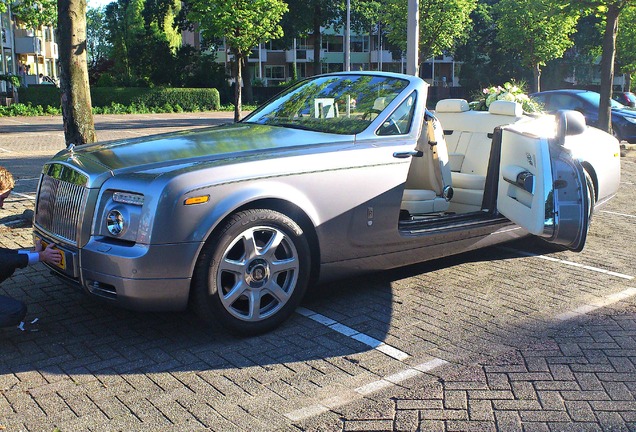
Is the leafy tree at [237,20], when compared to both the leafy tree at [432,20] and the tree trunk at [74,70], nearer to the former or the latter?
the leafy tree at [432,20]

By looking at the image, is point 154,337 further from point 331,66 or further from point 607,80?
point 331,66

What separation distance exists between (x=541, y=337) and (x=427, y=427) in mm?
1592

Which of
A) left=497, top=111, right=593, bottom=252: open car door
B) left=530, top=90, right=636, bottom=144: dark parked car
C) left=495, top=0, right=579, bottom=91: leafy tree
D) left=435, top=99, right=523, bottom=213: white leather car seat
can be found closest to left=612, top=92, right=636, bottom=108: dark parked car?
left=530, top=90, right=636, bottom=144: dark parked car

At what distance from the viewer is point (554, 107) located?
62.4ft

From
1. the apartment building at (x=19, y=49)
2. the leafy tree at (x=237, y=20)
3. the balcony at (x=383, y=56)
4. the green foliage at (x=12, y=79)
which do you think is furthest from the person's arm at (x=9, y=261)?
the balcony at (x=383, y=56)

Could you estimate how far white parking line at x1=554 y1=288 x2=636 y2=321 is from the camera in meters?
5.18

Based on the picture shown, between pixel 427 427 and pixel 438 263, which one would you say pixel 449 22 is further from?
pixel 427 427

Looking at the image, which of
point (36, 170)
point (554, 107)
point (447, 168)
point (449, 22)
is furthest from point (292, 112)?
point (449, 22)

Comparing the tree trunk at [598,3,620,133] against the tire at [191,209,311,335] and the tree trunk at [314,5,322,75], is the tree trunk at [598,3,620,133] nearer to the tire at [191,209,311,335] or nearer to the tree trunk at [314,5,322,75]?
the tire at [191,209,311,335]

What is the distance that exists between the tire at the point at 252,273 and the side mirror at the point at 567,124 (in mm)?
2451

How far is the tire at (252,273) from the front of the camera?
439 cm

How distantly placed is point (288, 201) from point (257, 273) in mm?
523

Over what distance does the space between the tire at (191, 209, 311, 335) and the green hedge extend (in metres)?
33.4

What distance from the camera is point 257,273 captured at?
4.58 m
